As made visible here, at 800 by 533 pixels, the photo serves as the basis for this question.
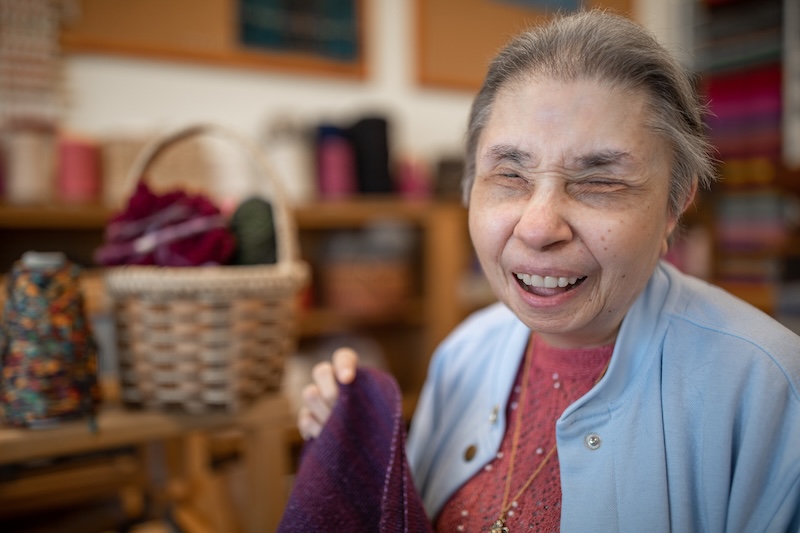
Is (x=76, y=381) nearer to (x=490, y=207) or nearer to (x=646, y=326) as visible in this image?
(x=490, y=207)

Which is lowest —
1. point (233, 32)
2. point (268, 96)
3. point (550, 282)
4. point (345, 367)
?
point (345, 367)

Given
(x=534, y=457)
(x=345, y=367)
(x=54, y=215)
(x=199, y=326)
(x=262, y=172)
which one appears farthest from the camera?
(x=54, y=215)

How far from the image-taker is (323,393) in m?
1.00

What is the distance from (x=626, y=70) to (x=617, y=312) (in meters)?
0.30

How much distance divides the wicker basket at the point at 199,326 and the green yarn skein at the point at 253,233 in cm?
3

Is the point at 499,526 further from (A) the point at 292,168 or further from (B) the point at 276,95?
(B) the point at 276,95

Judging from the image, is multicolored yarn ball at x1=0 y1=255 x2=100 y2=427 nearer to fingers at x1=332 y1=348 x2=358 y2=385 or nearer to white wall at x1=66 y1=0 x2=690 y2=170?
fingers at x1=332 y1=348 x2=358 y2=385

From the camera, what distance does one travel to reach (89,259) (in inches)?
95.3

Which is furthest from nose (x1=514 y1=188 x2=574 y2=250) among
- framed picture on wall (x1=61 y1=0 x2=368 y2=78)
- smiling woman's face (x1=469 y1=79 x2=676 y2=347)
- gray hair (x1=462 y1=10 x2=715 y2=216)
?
framed picture on wall (x1=61 y1=0 x2=368 y2=78)

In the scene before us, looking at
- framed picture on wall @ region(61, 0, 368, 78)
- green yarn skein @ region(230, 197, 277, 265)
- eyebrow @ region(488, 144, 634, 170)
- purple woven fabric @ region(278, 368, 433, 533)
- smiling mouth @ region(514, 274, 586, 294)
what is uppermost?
framed picture on wall @ region(61, 0, 368, 78)

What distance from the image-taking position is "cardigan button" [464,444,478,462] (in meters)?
0.95

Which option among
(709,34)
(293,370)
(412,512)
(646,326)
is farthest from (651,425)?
(709,34)

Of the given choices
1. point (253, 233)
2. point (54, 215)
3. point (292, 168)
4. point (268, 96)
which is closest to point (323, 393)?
point (253, 233)

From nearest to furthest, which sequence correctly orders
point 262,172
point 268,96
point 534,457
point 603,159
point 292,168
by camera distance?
point 603,159, point 534,457, point 262,172, point 292,168, point 268,96
